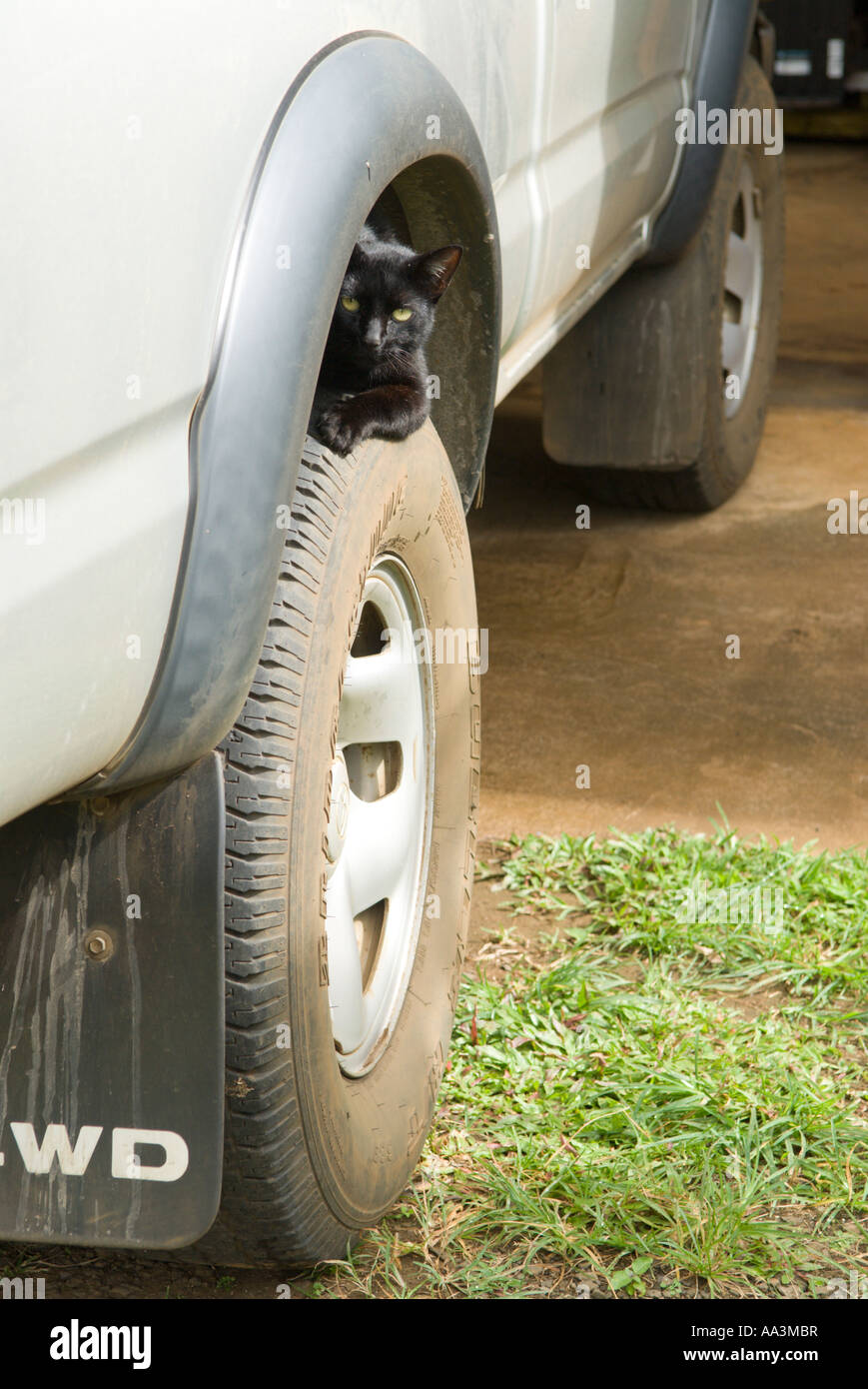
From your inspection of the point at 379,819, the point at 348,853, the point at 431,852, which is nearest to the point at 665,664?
the point at 431,852

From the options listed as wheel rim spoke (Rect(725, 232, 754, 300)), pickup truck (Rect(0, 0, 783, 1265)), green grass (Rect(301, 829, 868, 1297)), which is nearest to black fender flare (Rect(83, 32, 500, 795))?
pickup truck (Rect(0, 0, 783, 1265))

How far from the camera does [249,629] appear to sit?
4.30 ft

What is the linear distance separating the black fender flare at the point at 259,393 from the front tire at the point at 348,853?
14cm

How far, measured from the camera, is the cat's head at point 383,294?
1893mm

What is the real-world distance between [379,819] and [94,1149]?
634 mm

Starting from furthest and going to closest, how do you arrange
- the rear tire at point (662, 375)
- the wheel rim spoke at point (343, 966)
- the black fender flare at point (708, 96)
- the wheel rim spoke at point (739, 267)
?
the wheel rim spoke at point (739, 267) → the rear tire at point (662, 375) → the black fender flare at point (708, 96) → the wheel rim spoke at point (343, 966)

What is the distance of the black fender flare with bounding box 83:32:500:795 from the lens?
4.06 ft

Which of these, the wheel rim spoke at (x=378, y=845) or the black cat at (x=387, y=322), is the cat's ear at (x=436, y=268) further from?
the wheel rim spoke at (x=378, y=845)

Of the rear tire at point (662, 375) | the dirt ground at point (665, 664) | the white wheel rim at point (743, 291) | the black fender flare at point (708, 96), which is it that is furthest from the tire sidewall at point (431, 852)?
the white wheel rim at point (743, 291)

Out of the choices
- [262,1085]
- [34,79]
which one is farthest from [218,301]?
[262,1085]

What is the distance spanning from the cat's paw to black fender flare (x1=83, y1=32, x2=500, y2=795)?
24 centimetres

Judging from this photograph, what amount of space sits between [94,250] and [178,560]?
0.97 ft

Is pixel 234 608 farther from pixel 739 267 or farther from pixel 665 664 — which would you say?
pixel 739 267
